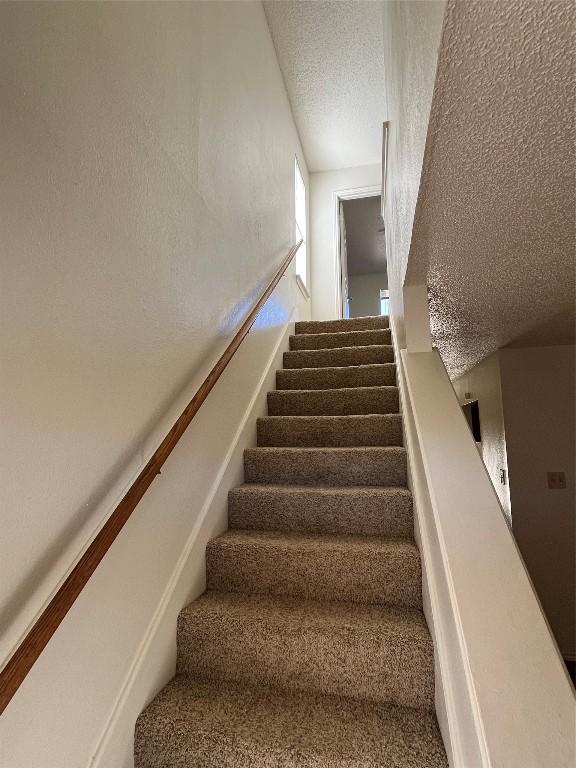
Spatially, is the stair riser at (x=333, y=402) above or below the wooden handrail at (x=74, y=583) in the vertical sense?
above

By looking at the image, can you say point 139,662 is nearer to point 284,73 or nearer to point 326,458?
point 326,458

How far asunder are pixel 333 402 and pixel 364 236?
482 centimetres

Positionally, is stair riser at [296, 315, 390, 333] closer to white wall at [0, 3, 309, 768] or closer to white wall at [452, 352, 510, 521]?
white wall at [452, 352, 510, 521]

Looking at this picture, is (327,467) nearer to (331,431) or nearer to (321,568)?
(331,431)

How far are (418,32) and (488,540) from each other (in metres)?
1.24

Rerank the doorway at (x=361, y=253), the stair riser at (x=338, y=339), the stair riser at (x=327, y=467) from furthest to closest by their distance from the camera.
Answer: the doorway at (x=361, y=253)
the stair riser at (x=338, y=339)
the stair riser at (x=327, y=467)

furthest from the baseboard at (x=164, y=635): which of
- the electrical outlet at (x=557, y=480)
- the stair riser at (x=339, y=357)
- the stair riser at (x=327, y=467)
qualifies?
the electrical outlet at (x=557, y=480)

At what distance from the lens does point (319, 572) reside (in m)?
1.47

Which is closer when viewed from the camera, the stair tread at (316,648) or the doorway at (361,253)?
the stair tread at (316,648)

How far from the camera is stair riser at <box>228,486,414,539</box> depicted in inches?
65.6

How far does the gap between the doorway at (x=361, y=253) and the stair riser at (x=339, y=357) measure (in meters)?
1.99

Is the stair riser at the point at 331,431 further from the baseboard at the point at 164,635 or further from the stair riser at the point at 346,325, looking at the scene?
the stair riser at the point at 346,325

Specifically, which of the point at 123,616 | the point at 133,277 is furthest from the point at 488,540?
the point at 133,277

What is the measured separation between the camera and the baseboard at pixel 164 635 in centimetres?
101
